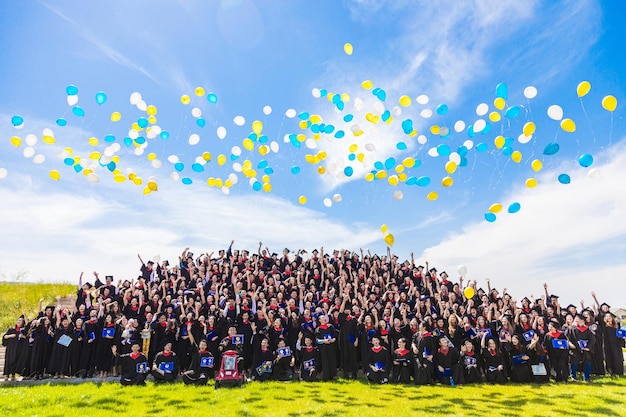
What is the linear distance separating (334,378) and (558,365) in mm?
5836

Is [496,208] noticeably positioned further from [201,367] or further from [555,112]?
[201,367]

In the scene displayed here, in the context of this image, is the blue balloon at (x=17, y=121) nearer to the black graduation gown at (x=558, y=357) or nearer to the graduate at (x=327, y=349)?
the graduate at (x=327, y=349)

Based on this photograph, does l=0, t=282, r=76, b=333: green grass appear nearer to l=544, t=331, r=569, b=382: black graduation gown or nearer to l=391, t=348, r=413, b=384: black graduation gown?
l=391, t=348, r=413, b=384: black graduation gown

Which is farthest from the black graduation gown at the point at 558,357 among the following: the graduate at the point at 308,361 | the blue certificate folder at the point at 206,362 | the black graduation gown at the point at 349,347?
the blue certificate folder at the point at 206,362

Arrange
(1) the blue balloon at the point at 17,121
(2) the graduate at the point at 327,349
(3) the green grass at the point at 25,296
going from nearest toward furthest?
(1) the blue balloon at the point at 17,121, (2) the graduate at the point at 327,349, (3) the green grass at the point at 25,296

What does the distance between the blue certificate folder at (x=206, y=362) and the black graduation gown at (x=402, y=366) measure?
4.63m

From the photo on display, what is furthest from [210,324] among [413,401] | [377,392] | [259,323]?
[413,401]

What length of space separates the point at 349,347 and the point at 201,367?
13.1 ft

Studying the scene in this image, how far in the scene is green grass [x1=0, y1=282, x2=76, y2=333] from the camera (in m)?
Answer: 20.9

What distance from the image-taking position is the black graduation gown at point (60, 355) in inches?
420

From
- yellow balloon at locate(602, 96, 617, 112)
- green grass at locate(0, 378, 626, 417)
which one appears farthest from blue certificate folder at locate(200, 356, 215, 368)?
yellow balloon at locate(602, 96, 617, 112)

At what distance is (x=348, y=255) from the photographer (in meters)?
20.0

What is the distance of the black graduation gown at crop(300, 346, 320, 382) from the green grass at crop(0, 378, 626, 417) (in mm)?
456

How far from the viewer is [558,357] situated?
35.2ft
